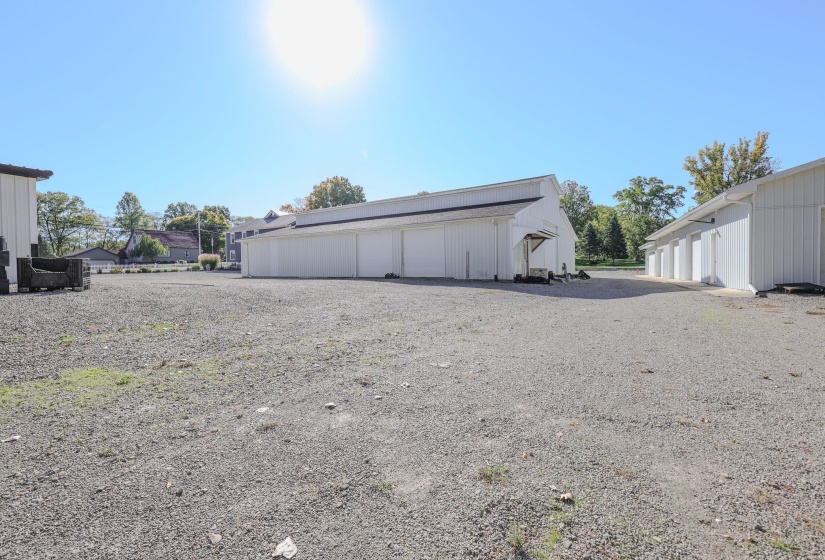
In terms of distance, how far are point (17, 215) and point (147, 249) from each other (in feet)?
166

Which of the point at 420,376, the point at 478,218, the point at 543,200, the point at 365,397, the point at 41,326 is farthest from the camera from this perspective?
the point at 543,200

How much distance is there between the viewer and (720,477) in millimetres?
2043

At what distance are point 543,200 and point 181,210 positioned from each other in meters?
87.0

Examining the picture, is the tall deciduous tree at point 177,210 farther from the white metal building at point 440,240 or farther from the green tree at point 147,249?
the white metal building at point 440,240

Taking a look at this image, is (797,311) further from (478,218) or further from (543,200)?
(543,200)

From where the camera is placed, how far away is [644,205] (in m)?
56.0

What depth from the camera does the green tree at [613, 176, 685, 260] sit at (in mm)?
53188

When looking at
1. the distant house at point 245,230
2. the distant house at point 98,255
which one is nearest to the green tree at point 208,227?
the distant house at point 98,255

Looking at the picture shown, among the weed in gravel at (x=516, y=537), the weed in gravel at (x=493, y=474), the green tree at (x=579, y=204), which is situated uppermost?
the green tree at (x=579, y=204)

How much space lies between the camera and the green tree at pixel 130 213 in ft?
245

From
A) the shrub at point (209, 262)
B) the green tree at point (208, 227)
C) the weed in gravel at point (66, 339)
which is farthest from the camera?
the green tree at point (208, 227)

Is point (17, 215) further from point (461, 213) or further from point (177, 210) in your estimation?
point (177, 210)

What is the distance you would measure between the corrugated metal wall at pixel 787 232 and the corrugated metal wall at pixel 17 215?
64.9ft

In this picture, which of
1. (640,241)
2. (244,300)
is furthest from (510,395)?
(640,241)
